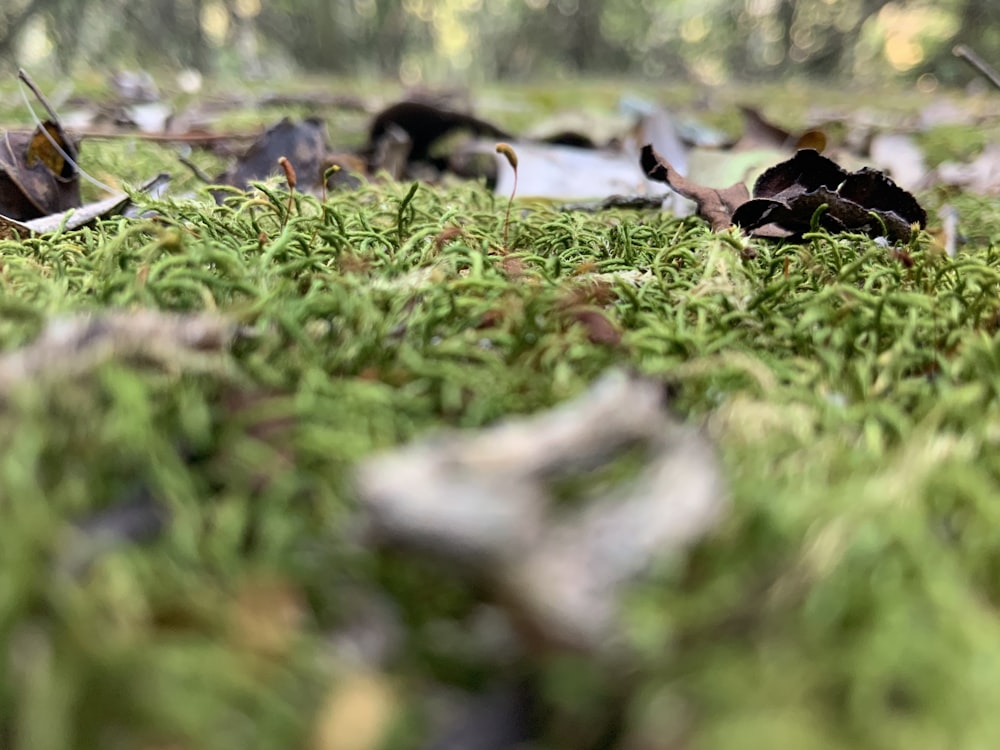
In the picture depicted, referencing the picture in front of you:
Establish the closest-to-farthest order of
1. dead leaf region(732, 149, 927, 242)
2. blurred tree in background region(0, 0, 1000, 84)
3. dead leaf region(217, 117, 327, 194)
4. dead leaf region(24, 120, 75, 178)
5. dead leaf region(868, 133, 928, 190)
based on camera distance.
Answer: dead leaf region(732, 149, 927, 242), dead leaf region(24, 120, 75, 178), dead leaf region(217, 117, 327, 194), dead leaf region(868, 133, 928, 190), blurred tree in background region(0, 0, 1000, 84)

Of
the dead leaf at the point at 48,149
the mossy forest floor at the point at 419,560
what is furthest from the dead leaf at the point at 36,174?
the mossy forest floor at the point at 419,560

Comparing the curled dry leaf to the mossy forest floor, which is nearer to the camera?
the mossy forest floor

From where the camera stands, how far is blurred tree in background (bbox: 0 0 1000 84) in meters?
5.70

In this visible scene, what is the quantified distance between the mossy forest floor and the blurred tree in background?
5.69 meters

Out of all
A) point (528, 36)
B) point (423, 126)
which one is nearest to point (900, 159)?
point (423, 126)

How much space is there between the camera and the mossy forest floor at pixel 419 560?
0.28m

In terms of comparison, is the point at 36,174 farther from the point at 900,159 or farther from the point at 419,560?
the point at 900,159

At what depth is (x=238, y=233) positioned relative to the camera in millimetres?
745

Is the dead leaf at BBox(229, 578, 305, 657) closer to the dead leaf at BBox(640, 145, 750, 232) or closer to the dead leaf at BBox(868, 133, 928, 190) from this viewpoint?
the dead leaf at BBox(640, 145, 750, 232)

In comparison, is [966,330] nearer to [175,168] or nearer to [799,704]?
[799,704]

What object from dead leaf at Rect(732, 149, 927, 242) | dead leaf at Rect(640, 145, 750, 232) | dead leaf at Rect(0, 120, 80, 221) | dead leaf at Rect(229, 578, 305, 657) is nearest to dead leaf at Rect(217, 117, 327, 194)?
dead leaf at Rect(0, 120, 80, 221)

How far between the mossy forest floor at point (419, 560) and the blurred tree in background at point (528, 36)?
5.69m

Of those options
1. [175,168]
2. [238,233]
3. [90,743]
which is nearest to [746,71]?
[175,168]

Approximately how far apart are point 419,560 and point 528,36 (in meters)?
8.63
